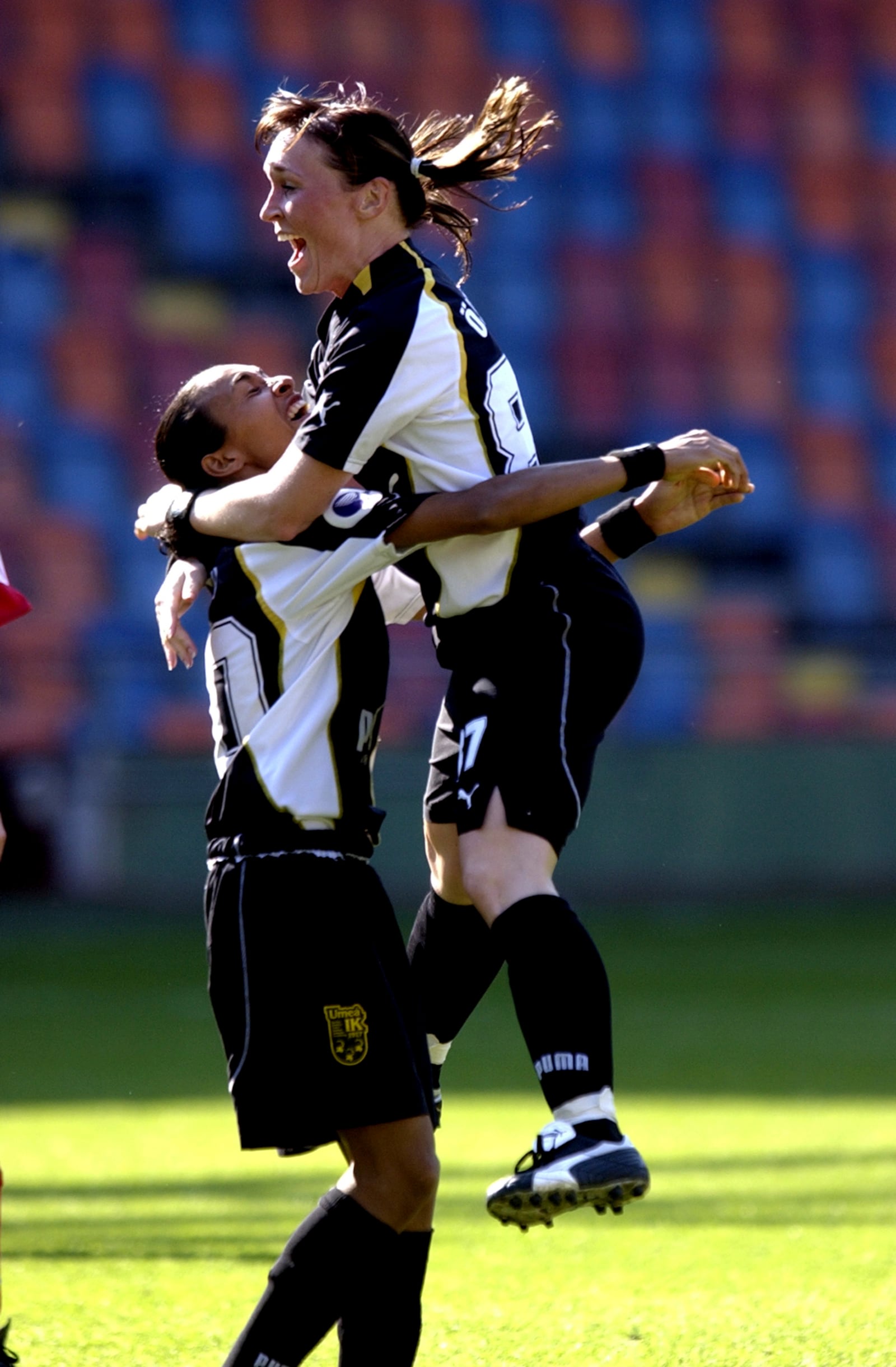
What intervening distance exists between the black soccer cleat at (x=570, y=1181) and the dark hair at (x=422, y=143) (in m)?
1.21

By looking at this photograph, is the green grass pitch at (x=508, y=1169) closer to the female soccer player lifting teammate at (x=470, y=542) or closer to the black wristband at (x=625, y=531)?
the female soccer player lifting teammate at (x=470, y=542)

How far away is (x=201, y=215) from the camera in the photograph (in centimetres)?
1245

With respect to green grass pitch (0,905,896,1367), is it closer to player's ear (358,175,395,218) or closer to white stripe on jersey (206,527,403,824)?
white stripe on jersey (206,527,403,824)

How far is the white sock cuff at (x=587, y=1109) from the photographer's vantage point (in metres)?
2.15

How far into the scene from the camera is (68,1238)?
3.81 metres

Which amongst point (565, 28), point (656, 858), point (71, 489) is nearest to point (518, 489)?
point (656, 858)

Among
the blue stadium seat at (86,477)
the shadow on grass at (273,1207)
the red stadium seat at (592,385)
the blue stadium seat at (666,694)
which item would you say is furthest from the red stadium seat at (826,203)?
the shadow on grass at (273,1207)

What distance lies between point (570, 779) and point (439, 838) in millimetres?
227

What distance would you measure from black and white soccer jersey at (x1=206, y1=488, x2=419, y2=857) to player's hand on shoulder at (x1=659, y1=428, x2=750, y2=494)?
337 millimetres

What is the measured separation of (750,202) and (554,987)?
39.6ft

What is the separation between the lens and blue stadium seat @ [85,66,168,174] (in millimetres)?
12320

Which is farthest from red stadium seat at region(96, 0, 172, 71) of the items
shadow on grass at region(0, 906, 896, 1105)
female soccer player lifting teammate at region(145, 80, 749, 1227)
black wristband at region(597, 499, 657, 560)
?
black wristband at region(597, 499, 657, 560)

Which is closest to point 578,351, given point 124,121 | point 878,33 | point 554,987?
point 124,121

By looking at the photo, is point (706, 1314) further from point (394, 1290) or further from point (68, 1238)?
point (68, 1238)
